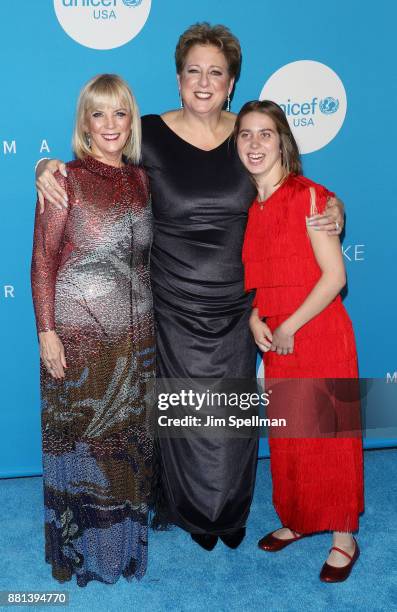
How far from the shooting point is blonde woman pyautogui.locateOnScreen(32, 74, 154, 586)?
2221 mm

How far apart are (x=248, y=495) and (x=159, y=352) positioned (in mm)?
642

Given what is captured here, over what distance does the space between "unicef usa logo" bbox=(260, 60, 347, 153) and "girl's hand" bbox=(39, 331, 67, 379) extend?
4.67 ft

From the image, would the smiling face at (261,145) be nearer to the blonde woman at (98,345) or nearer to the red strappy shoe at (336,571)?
the blonde woman at (98,345)

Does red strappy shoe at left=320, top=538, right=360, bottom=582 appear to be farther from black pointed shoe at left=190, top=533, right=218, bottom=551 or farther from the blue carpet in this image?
black pointed shoe at left=190, top=533, right=218, bottom=551

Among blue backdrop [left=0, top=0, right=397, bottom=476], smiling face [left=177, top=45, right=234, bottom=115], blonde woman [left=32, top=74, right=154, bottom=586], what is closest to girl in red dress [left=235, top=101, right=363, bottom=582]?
smiling face [left=177, top=45, right=234, bottom=115]

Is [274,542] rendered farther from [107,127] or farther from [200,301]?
[107,127]

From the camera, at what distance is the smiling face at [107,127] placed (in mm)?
2215

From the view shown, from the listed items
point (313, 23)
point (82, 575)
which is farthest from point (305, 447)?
point (313, 23)

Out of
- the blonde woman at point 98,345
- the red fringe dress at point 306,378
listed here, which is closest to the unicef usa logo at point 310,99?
the red fringe dress at point 306,378

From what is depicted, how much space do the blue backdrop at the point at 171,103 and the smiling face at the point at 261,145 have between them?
27.6 inches

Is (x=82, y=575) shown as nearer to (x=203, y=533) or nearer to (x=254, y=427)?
(x=203, y=533)

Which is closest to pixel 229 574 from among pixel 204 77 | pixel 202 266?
pixel 202 266

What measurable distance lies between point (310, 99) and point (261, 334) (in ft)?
3.76
